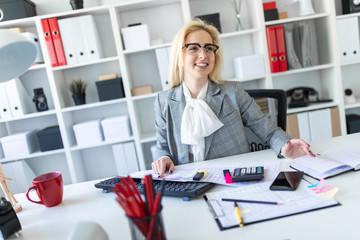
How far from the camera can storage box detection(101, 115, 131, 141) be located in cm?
265

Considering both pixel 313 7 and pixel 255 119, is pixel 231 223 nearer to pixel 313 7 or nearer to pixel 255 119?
pixel 255 119

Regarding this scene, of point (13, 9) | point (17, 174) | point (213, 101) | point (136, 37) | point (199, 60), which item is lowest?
point (17, 174)

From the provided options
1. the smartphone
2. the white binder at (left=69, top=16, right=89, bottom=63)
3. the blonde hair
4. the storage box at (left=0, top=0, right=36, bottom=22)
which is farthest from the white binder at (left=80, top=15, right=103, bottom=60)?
the smartphone

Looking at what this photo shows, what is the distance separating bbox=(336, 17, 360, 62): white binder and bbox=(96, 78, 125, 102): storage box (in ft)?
6.48

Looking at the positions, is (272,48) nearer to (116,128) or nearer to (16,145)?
(116,128)

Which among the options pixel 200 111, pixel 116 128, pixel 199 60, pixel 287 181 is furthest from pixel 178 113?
pixel 116 128

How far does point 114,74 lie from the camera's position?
2.67 metres

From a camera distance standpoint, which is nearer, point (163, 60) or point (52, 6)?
point (163, 60)

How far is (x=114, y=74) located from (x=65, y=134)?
69cm

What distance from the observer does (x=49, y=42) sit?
8.22 feet

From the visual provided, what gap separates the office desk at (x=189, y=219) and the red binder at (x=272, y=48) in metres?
1.66

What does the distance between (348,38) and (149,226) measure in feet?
8.88

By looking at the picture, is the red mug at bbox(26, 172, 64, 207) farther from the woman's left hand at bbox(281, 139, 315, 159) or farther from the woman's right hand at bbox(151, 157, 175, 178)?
the woman's left hand at bbox(281, 139, 315, 159)

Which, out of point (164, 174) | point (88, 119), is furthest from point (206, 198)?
point (88, 119)
